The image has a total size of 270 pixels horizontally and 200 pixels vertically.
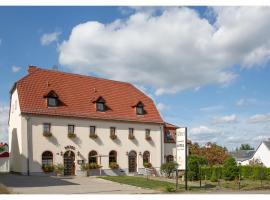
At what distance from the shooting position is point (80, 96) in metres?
40.2

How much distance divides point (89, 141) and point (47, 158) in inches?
174

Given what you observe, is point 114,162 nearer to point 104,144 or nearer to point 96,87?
point 104,144

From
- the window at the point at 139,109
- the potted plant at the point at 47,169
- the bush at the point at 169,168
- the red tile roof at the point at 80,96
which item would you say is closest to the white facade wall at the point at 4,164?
the potted plant at the point at 47,169

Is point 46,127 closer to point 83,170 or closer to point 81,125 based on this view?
point 81,125

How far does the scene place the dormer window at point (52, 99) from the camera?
36972mm

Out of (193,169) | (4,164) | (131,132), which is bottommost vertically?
(4,164)

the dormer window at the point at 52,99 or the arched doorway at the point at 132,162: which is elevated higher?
the dormer window at the point at 52,99

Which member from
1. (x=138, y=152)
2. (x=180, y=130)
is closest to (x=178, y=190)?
(x=180, y=130)

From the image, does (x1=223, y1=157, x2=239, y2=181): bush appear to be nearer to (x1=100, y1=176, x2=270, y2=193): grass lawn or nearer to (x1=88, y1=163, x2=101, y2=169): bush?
(x1=100, y1=176, x2=270, y2=193): grass lawn

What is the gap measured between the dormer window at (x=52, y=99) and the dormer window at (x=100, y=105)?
14.7 feet

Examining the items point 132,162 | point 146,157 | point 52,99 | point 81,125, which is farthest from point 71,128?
point 146,157

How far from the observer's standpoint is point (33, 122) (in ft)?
116

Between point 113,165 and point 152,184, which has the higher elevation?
point 113,165

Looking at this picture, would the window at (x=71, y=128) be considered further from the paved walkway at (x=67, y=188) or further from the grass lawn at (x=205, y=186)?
the grass lawn at (x=205, y=186)
